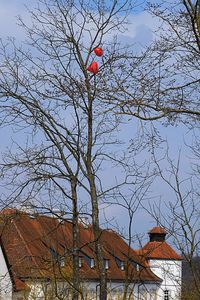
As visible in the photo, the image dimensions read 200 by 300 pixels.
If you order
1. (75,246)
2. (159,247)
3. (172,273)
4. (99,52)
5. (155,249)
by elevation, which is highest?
(99,52)

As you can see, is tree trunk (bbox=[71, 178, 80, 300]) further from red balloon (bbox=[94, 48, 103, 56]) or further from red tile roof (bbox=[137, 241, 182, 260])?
red balloon (bbox=[94, 48, 103, 56])

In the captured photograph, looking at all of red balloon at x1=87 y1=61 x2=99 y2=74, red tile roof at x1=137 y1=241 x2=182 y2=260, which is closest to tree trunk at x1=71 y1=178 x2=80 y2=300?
red tile roof at x1=137 y1=241 x2=182 y2=260

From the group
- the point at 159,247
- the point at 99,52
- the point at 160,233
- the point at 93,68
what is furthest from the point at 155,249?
the point at 99,52

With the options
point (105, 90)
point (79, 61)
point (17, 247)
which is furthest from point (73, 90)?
point (17, 247)

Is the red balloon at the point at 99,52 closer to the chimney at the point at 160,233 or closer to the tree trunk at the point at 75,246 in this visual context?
the tree trunk at the point at 75,246

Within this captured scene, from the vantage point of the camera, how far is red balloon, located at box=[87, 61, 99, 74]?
11.8 m

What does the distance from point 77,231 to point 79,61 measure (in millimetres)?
2755

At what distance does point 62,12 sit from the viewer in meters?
13.1

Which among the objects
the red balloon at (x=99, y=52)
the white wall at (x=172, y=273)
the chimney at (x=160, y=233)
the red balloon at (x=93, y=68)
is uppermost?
the red balloon at (x=99, y=52)

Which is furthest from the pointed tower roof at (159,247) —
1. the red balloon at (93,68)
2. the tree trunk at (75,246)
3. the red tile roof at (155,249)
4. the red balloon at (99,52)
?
the red balloon at (99,52)

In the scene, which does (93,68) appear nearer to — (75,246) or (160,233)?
(160,233)

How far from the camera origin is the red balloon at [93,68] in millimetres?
11794

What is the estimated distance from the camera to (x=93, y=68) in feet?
39.2

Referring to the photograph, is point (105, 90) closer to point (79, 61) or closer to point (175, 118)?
point (175, 118)
